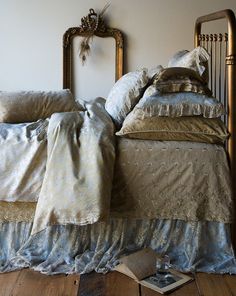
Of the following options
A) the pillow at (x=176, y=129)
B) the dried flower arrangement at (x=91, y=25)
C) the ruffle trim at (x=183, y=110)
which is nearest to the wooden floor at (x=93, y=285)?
the pillow at (x=176, y=129)

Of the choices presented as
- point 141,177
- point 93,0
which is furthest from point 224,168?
point 93,0

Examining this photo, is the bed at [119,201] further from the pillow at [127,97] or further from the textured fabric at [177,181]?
the pillow at [127,97]

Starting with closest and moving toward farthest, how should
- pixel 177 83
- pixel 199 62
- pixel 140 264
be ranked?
pixel 140 264, pixel 177 83, pixel 199 62

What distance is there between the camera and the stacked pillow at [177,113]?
196 cm

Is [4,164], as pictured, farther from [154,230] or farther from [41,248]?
[154,230]

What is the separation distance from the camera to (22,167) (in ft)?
6.51

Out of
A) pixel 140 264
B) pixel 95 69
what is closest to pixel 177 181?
pixel 140 264

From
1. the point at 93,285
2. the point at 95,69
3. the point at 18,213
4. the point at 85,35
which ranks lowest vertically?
the point at 93,285

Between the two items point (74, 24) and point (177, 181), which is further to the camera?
point (74, 24)

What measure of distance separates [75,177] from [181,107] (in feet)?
1.98

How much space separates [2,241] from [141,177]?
78 cm

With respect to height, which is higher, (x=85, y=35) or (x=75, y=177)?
(x=85, y=35)

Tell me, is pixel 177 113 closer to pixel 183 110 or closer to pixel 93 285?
pixel 183 110

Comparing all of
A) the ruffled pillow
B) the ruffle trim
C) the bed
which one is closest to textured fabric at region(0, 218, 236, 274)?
the bed
